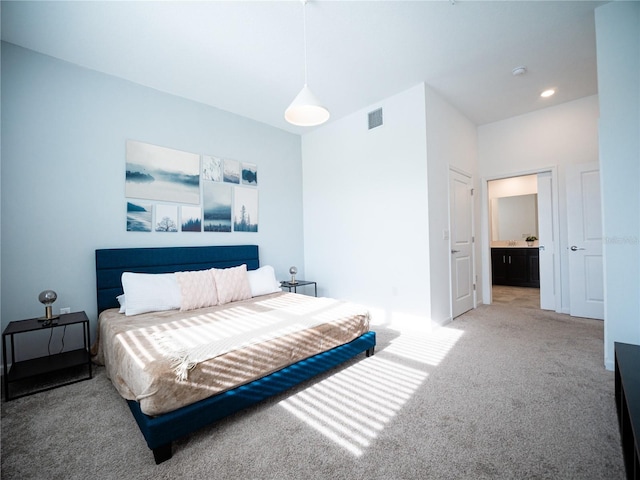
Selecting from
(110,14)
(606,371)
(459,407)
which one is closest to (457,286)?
(606,371)

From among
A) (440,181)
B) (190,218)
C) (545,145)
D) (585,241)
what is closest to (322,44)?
(440,181)

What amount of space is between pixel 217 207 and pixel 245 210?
43cm

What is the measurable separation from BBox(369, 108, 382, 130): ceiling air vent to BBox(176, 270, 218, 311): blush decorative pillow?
2.91m

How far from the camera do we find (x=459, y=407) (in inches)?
76.0

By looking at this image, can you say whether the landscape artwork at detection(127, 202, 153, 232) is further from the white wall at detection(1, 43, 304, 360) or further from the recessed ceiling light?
the recessed ceiling light

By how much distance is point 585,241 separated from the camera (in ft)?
13.0

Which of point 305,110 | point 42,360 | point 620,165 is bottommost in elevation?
point 42,360

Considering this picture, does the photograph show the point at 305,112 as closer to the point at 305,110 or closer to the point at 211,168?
the point at 305,110

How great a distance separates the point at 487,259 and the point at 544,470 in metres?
4.00

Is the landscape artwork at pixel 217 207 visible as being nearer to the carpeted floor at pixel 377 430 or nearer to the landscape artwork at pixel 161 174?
the landscape artwork at pixel 161 174

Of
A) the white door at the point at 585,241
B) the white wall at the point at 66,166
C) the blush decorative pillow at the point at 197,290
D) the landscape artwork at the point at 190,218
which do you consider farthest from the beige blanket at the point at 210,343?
the white door at the point at 585,241

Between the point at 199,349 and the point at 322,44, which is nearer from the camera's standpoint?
the point at 199,349

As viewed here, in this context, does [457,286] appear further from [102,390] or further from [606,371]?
[102,390]

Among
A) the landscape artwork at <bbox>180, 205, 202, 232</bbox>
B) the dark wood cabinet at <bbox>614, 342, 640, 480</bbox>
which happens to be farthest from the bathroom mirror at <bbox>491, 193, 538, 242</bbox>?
the landscape artwork at <bbox>180, 205, 202, 232</bbox>
